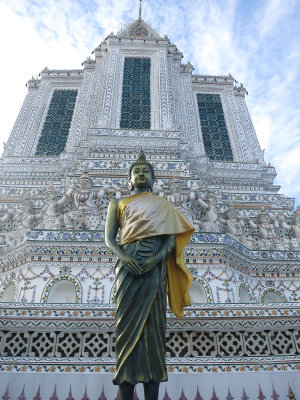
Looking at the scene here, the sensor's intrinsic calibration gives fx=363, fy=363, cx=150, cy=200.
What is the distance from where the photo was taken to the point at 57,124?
16.2 meters

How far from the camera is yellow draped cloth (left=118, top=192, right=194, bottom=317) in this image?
304 centimetres

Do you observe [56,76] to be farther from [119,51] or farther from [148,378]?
[148,378]

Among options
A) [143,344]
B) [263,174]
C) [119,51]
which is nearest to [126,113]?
[119,51]

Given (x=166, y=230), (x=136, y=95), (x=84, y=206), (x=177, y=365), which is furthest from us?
(x=136, y=95)

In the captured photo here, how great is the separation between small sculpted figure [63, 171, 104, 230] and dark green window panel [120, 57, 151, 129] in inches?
219

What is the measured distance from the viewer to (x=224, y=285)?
705 cm

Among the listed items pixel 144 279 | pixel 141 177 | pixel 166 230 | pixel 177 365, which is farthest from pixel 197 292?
pixel 144 279

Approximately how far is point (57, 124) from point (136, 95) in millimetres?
3835

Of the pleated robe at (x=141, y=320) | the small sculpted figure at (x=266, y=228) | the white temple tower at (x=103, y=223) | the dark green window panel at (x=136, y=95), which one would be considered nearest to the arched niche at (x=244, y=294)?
the white temple tower at (x=103, y=223)

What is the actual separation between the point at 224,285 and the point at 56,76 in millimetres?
14869

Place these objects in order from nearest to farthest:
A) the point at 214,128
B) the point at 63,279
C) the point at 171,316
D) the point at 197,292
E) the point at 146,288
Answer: the point at 146,288 < the point at 171,316 < the point at 63,279 < the point at 197,292 < the point at 214,128

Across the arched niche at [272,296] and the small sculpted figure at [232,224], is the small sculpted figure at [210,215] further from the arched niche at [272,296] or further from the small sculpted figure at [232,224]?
the arched niche at [272,296]

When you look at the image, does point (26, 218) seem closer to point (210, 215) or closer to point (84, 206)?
point (84, 206)

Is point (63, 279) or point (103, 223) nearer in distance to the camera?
point (63, 279)
